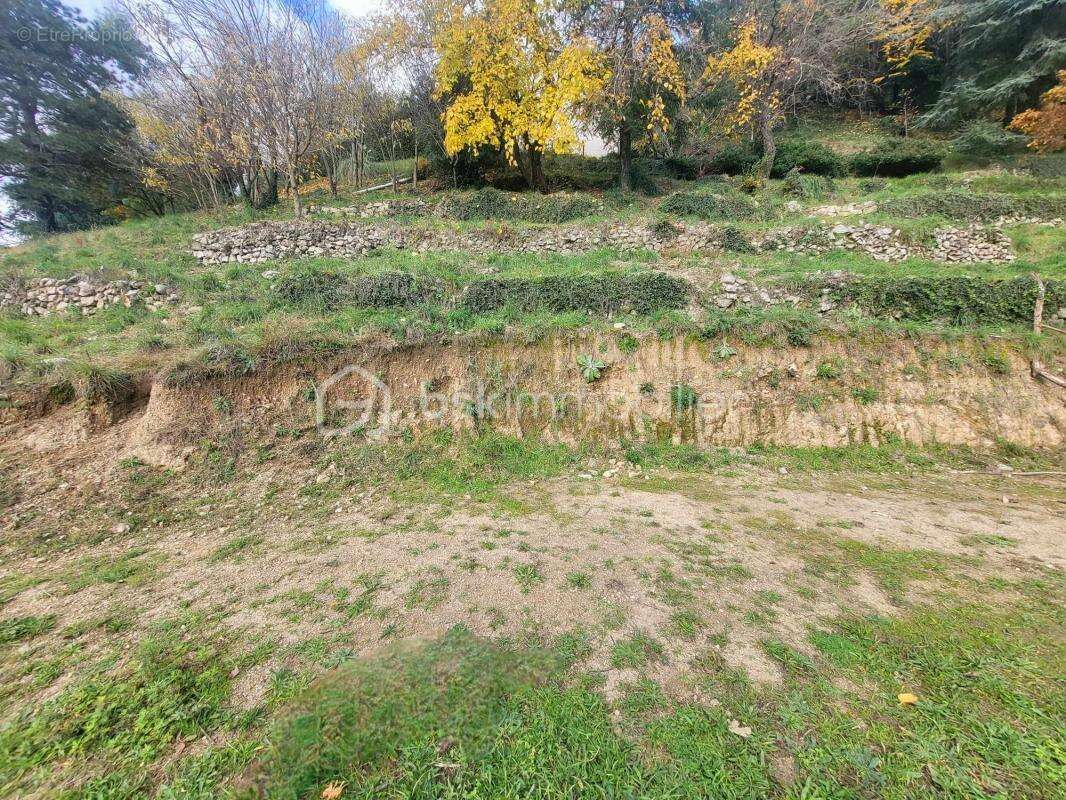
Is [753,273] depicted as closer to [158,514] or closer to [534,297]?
[534,297]

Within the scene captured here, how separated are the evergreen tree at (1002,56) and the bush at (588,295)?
62.2ft

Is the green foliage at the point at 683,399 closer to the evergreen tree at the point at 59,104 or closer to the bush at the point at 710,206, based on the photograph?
the bush at the point at 710,206

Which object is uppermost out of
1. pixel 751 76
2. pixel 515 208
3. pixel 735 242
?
pixel 751 76

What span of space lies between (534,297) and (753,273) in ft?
20.7

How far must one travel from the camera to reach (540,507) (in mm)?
6332

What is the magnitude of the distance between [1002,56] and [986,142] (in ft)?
17.8

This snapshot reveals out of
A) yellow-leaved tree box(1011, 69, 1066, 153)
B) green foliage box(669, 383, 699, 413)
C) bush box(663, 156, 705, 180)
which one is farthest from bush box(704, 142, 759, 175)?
green foliage box(669, 383, 699, 413)

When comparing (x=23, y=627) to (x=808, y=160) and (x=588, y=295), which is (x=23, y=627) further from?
(x=808, y=160)

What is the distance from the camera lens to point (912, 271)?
1043cm

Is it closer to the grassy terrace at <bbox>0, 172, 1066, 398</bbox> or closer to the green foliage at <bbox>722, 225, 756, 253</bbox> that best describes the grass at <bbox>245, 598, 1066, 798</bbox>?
the grassy terrace at <bbox>0, 172, 1066, 398</bbox>

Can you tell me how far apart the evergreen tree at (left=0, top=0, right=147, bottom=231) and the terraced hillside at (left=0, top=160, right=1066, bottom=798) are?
8.37 m

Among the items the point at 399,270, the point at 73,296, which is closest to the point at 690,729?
the point at 399,270

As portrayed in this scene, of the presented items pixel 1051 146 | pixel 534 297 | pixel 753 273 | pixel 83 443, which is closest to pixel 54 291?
pixel 83 443

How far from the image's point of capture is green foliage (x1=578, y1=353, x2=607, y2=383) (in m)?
8.57
